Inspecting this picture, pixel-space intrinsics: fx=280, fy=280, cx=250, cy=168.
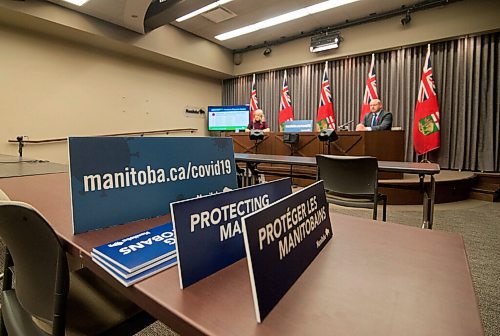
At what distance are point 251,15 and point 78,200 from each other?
552 centimetres

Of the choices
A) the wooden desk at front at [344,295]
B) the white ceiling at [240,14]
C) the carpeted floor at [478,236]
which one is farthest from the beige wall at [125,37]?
the wooden desk at front at [344,295]

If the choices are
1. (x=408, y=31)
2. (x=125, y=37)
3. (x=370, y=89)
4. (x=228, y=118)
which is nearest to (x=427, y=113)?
(x=370, y=89)

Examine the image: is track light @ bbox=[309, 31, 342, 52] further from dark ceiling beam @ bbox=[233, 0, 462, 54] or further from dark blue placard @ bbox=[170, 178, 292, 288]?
dark blue placard @ bbox=[170, 178, 292, 288]

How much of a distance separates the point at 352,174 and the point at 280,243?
1729mm

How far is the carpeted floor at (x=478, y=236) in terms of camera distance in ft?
4.53

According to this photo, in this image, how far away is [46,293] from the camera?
0.59m

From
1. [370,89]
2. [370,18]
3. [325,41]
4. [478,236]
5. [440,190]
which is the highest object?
[370,18]

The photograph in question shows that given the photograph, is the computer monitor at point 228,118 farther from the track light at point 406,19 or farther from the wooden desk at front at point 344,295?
the wooden desk at front at point 344,295

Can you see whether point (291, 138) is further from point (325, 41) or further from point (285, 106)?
point (325, 41)

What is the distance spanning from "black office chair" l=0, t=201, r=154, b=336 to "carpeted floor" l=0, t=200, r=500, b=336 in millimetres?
194

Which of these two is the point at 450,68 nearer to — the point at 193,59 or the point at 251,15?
the point at 251,15

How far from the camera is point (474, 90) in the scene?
15.6ft

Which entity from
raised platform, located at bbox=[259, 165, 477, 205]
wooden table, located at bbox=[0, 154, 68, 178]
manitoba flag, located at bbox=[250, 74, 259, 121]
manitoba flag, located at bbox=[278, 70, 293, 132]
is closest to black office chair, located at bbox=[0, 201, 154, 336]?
wooden table, located at bbox=[0, 154, 68, 178]

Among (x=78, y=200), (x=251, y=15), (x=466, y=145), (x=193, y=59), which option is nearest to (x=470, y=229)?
(x=466, y=145)
